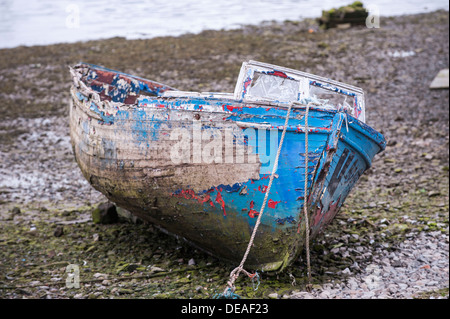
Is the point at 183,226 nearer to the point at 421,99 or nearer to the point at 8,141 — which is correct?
the point at 8,141

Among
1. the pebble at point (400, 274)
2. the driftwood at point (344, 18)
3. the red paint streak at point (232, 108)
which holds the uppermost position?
the driftwood at point (344, 18)

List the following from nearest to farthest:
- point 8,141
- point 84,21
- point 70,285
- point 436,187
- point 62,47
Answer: point 70,285 → point 436,187 → point 8,141 → point 62,47 → point 84,21

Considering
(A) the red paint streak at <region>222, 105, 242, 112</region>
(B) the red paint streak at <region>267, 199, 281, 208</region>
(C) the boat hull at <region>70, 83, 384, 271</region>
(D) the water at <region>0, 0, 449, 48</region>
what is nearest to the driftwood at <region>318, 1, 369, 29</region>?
(D) the water at <region>0, 0, 449, 48</region>

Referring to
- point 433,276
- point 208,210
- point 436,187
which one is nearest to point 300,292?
point 208,210

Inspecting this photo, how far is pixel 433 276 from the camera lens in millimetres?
5848

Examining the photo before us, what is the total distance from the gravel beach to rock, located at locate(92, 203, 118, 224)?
0.10 metres

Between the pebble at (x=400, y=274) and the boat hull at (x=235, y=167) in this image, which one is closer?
the boat hull at (x=235, y=167)

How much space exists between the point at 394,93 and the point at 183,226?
864 cm

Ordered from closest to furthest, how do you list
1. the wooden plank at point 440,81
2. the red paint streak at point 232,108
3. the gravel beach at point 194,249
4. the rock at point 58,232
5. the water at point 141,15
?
the red paint streak at point 232,108
the gravel beach at point 194,249
the rock at point 58,232
the wooden plank at point 440,81
the water at point 141,15

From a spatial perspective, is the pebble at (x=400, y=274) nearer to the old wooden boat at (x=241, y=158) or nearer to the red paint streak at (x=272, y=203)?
the old wooden boat at (x=241, y=158)

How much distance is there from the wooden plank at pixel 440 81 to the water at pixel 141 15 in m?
7.87

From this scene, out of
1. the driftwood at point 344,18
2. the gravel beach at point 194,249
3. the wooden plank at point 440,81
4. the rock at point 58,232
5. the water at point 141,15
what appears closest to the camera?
the gravel beach at point 194,249

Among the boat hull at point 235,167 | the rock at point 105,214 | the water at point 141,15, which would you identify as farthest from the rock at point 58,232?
the water at point 141,15

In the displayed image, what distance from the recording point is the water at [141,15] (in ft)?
64.1
